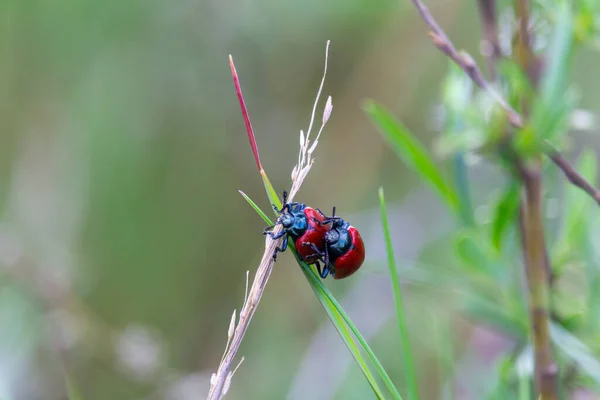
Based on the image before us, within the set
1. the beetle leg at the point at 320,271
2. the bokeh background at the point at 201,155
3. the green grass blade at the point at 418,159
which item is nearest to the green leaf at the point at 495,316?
the green grass blade at the point at 418,159

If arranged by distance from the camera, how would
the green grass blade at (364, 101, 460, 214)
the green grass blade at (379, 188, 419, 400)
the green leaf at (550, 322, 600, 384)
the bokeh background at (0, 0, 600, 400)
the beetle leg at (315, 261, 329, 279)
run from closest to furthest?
1. the green grass blade at (379, 188, 419, 400)
2. the green leaf at (550, 322, 600, 384)
3. the green grass blade at (364, 101, 460, 214)
4. the beetle leg at (315, 261, 329, 279)
5. the bokeh background at (0, 0, 600, 400)

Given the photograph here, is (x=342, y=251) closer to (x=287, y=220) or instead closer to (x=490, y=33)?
(x=287, y=220)

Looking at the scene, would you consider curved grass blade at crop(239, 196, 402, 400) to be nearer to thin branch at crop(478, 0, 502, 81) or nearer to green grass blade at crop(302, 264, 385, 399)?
→ green grass blade at crop(302, 264, 385, 399)

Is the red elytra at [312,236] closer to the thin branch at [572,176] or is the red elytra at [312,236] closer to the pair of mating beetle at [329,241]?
the pair of mating beetle at [329,241]

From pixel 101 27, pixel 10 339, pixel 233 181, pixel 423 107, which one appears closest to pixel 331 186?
pixel 233 181

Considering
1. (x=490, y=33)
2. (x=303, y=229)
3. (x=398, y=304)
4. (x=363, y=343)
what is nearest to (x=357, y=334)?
(x=363, y=343)

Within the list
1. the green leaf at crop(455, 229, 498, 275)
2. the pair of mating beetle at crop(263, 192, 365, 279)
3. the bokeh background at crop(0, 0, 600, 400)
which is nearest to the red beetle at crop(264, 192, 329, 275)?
the pair of mating beetle at crop(263, 192, 365, 279)

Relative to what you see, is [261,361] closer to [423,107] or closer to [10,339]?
[10,339]
